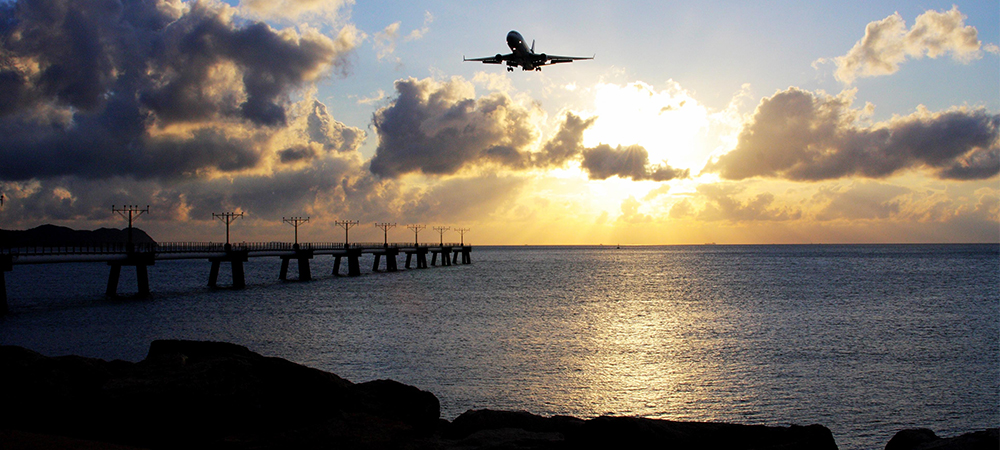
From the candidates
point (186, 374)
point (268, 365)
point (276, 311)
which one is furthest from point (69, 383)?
point (276, 311)

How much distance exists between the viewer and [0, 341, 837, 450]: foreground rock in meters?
9.78

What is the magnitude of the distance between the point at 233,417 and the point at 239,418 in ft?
0.31

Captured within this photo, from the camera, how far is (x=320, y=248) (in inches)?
4417

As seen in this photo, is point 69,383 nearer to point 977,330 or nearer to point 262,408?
point 262,408

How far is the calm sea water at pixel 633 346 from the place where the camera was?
20656 mm

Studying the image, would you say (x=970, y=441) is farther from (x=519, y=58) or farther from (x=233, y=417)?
(x=519, y=58)

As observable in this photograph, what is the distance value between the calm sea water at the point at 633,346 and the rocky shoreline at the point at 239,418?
28.2 ft

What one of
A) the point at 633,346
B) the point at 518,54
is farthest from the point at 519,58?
the point at 633,346

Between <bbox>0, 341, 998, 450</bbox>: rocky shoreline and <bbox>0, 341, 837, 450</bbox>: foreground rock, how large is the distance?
0.05 feet

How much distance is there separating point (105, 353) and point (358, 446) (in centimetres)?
2719

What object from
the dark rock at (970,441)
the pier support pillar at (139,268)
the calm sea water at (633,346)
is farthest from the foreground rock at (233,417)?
the pier support pillar at (139,268)

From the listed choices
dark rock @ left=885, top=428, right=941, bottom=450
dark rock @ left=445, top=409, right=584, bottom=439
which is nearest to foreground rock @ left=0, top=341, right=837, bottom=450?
dark rock @ left=445, top=409, right=584, bottom=439

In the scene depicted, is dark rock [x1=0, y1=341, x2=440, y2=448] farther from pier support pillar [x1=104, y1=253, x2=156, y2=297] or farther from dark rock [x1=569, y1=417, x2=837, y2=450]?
pier support pillar [x1=104, y1=253, x2=156, y2=297]

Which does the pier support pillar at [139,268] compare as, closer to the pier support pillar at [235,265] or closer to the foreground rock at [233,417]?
the pier support pillar at [235,265]
